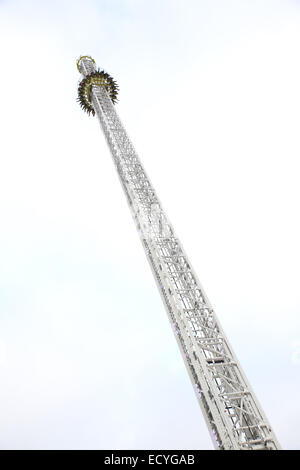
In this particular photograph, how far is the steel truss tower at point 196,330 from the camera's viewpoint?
10.5m

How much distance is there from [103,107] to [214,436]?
2644 cm

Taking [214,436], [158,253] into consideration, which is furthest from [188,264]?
[214,436]

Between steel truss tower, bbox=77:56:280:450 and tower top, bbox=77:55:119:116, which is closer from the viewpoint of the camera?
steel truss tower, bbox=77:56:280:450

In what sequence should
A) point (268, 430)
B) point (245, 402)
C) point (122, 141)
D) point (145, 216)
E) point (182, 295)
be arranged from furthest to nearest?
1. point (122, 141)
2. point (145, 216)
3. point (182, 295)
4. point (245, 402)
5. point (268, 430)

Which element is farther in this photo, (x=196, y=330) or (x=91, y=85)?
(x=91, y=85)

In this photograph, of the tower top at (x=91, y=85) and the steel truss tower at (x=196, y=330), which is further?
the tower top at (x=91, y=85)

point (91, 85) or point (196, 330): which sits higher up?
point (91, 85)

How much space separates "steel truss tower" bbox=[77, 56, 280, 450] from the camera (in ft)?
34.4

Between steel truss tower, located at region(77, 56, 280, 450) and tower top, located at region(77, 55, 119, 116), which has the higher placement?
tower top, located at region(77, 55, 119, 116)

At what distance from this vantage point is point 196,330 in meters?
13.5

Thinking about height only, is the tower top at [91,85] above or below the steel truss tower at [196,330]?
above
